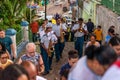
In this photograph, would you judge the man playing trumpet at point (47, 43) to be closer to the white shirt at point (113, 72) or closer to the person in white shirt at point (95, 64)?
the person in white shirt at point (95, 64)

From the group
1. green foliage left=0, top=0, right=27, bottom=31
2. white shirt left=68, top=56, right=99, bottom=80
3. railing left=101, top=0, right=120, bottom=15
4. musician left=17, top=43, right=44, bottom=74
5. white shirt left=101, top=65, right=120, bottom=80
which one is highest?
white shirt left=101, top=65, right=120, bottom=80

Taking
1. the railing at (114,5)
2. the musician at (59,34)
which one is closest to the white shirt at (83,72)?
the musician at (59,34)

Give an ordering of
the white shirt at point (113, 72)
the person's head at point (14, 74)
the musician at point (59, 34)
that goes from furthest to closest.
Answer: the musician at point (59, 34)
the person's head at point (14, 74)
the white shirt at point (113, 72)

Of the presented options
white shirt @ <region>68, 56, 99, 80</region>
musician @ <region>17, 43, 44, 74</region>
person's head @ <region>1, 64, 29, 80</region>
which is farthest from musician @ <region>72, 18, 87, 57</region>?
person's head @ <region>1, 64, 29, 80</region>

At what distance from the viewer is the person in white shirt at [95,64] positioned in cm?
325

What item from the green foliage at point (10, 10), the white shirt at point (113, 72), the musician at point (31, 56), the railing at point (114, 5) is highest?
the white shirt at point (113, 72)

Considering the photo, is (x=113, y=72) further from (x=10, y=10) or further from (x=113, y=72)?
(x=10, y=10)

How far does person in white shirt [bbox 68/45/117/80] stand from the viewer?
128 inches

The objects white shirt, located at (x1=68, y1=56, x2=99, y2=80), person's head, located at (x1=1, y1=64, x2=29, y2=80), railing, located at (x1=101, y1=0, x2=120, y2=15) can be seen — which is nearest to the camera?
person's head, located at (x1=1, y1=64, x2=29, y2=80)

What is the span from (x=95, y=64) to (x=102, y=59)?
127 millimetres

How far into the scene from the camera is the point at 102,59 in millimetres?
3240

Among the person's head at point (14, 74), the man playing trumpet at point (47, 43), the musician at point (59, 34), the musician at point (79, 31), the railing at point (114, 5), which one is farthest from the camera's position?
the railing at point (114, 5)

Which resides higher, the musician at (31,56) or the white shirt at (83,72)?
the white shirt at (83,72)

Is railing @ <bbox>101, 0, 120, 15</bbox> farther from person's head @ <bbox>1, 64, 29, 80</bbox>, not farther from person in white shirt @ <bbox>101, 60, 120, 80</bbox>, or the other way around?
person in white shirt @ <bbox>101, 60, 120, 80</bbox>
